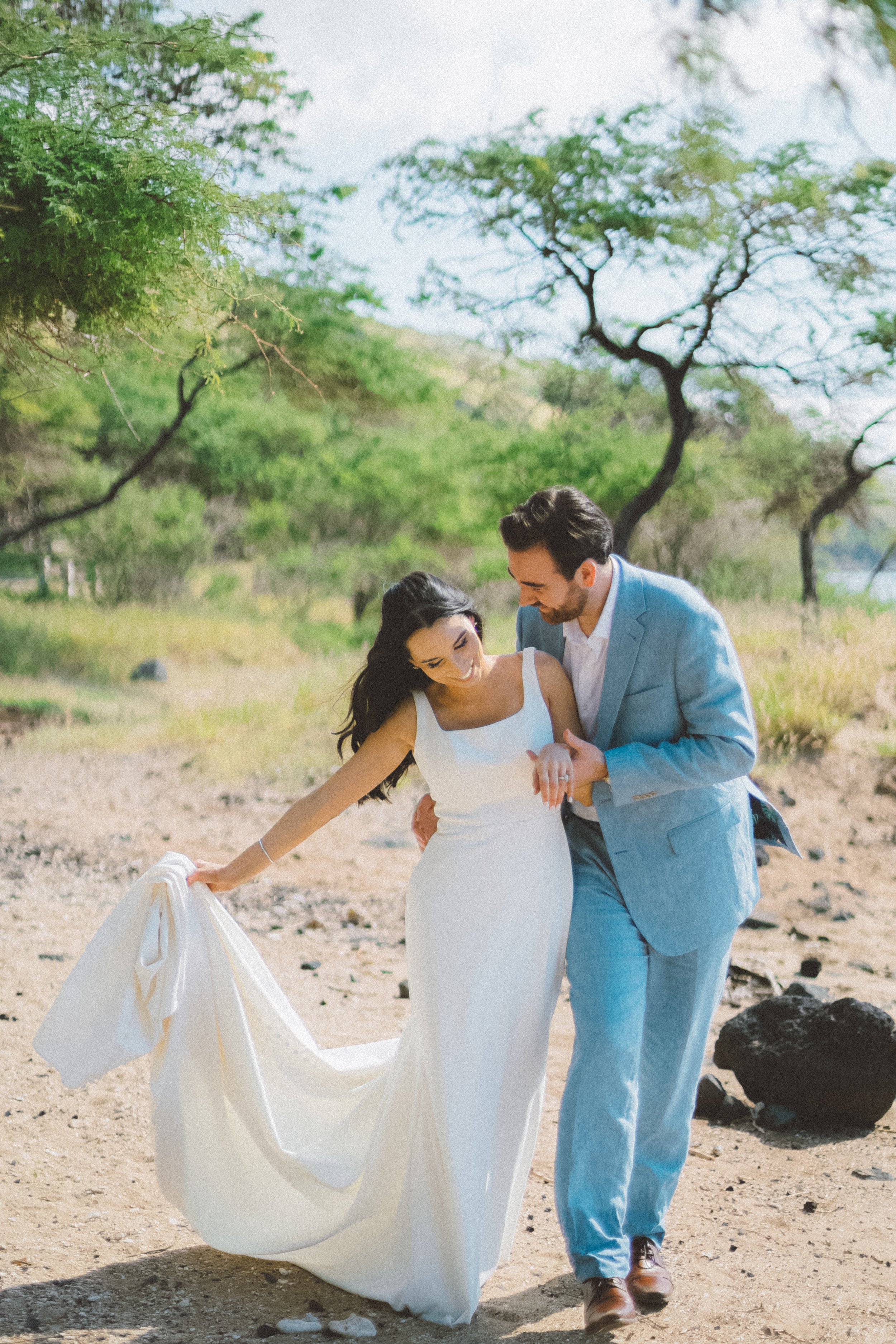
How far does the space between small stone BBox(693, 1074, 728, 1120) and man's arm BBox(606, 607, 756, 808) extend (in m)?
2.15

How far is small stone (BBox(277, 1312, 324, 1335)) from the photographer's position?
291 cm

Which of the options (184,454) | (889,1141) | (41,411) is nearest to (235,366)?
(41,411)

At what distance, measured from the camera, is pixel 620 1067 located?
2.88 metres

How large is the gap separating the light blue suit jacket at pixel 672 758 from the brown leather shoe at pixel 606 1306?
0.79m

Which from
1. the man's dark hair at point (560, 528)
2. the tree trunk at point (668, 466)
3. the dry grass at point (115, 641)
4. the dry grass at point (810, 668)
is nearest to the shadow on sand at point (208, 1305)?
the man's dark hair at point (560, 528)

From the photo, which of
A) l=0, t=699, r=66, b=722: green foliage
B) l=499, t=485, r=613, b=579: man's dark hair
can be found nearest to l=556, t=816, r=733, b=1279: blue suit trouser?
l=499, t=485, r=613, b=579: man's dark hair

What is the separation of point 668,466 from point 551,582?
10361 mm

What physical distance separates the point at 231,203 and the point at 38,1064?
3.81m

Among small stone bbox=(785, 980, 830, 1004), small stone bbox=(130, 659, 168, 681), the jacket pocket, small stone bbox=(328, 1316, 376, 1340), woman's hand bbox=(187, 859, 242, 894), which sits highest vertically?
the jacket pocket

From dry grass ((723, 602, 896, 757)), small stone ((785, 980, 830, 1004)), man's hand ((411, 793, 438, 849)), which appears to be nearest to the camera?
→ man's hand ((411, 793, 438, 849))

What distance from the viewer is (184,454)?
99.3 ft

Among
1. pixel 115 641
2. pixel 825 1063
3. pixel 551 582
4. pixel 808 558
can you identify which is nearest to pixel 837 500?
pixel 808 558

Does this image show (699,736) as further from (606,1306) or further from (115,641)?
(115,641)

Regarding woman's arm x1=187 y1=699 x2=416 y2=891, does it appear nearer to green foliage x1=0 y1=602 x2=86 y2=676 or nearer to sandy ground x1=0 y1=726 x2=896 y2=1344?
sandy ground x1=0 y1=726 x2=896 y2=1344
